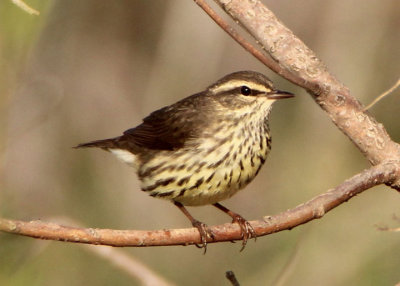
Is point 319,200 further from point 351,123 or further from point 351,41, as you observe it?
point 351,41

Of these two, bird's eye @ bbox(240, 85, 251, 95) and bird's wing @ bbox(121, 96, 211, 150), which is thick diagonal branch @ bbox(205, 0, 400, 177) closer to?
bird's eye @ bbox(240, 85, 251, 95)

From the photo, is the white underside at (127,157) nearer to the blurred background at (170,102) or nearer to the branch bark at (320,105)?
the blurred background at (170,102)

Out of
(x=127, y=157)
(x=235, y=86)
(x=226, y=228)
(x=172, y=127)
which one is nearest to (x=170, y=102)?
(x=127, y=157)

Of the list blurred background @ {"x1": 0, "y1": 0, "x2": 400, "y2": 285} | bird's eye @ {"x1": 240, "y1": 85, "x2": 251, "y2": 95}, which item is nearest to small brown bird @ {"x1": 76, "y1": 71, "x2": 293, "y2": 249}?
bird's eye @ {"x1": 240, "y1": 85, "x2": 251, "y2": 95}

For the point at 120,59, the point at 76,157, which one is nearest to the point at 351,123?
the point at 76,157

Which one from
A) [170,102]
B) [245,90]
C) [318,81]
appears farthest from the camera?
[170,102]

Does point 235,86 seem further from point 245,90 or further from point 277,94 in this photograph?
point 277,94
